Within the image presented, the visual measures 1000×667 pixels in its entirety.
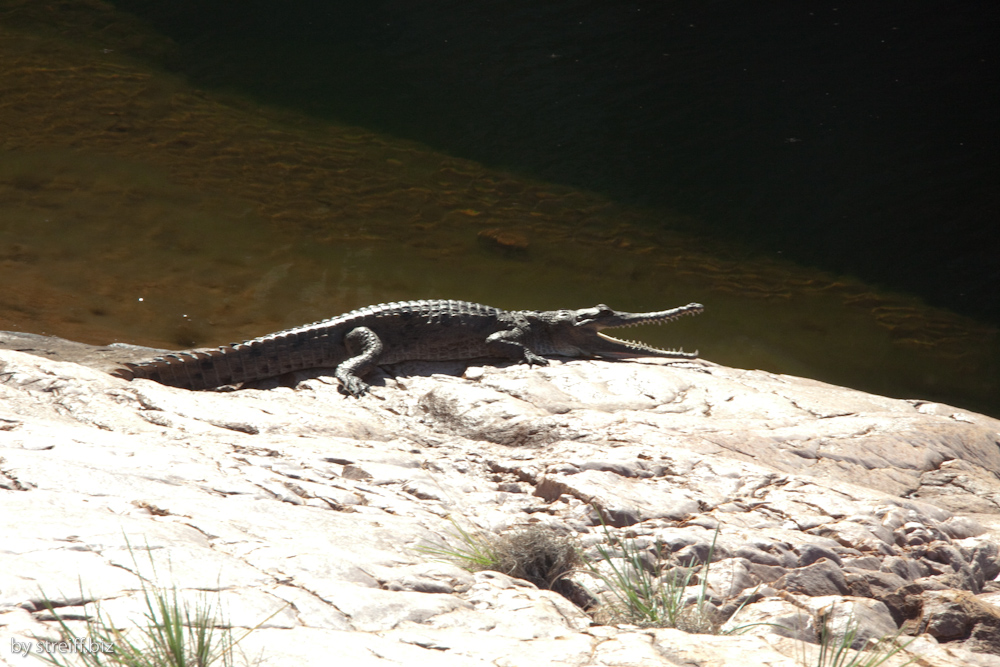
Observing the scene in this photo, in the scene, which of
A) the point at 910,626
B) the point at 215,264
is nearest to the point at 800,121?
the point at 215,264

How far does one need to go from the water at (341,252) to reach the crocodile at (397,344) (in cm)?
221

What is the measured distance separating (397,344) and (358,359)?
459mm

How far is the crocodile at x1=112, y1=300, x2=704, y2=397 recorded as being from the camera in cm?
609

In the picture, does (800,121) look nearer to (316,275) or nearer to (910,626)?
(316,275)

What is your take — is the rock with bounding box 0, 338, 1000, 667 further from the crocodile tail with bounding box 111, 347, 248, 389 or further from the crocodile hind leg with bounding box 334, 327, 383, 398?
the crocodile tail with bounding box 111, 347, 248, 389

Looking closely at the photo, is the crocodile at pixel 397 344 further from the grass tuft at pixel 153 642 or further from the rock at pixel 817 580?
the grass tuft at pixel 153 642

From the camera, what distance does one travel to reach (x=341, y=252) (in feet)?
34.9

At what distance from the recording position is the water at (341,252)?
29.9 ft

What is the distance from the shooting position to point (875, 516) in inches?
160

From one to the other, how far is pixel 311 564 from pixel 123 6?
19753 mm

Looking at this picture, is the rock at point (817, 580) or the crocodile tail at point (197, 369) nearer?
the rock at point (817, 580)

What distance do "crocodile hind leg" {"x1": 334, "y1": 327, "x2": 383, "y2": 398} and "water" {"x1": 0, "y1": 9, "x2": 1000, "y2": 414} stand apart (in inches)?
92.0

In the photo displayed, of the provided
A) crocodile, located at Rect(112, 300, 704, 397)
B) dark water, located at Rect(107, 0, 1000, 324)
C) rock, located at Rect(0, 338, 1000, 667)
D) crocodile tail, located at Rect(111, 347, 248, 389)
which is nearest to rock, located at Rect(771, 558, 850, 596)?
rock, located at Rect(0, 338, 1000, 667)

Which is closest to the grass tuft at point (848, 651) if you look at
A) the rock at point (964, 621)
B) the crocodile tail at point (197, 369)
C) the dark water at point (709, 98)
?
the rock at point (964, 621)
